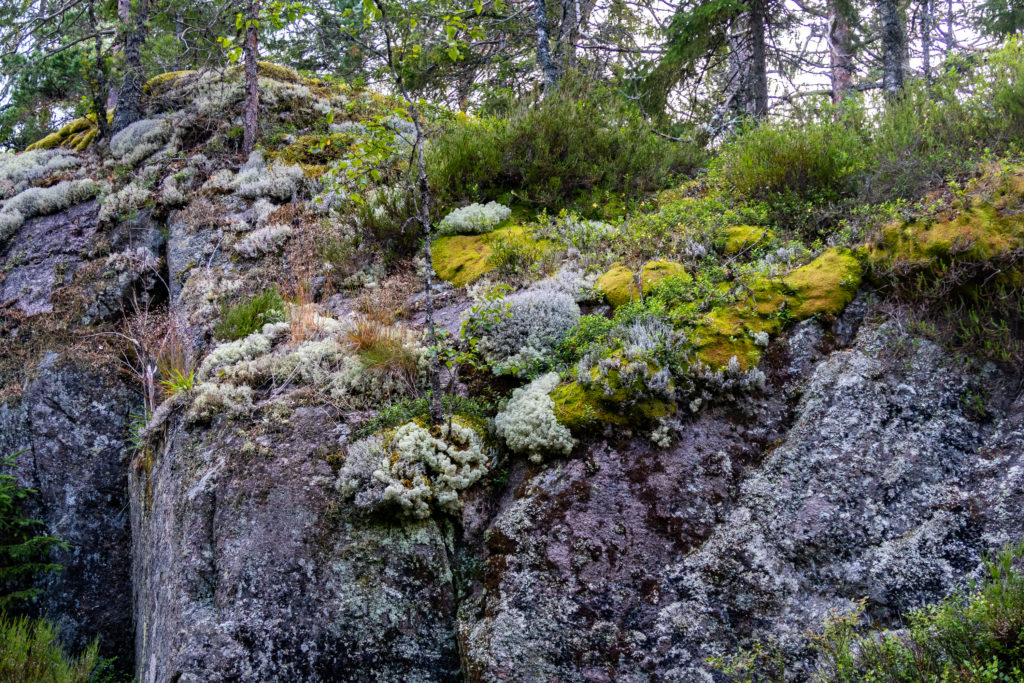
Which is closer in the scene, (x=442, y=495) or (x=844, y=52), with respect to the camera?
(x=442, y=495)

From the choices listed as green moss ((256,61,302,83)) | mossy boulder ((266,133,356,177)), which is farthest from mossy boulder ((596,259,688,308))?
green moss ((256,61,302,83))

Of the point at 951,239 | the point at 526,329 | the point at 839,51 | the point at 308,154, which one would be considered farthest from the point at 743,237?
the point at 839,51

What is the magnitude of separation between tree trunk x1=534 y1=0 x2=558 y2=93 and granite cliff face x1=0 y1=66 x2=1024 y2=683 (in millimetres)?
5530

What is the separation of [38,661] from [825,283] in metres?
6.50

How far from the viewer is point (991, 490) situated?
3.14m

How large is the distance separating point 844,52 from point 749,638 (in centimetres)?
1254

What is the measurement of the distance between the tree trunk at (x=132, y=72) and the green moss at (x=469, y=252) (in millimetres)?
7649

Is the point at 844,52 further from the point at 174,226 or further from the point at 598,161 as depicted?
the point at 174,226

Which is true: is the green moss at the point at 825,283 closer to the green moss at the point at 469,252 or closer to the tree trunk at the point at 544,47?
the green moss at the point at 469,252

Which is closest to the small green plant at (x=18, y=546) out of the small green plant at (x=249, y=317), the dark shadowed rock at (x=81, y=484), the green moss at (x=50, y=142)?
the dark shadowed rock at (x=81, y=484)

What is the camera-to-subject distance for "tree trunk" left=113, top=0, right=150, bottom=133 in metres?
10.5

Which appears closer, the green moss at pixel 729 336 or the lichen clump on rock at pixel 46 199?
the green moss at pixel 729 336

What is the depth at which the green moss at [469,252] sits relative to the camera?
625 cm

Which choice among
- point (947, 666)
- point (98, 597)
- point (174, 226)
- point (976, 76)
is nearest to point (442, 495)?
point (947, 666)
